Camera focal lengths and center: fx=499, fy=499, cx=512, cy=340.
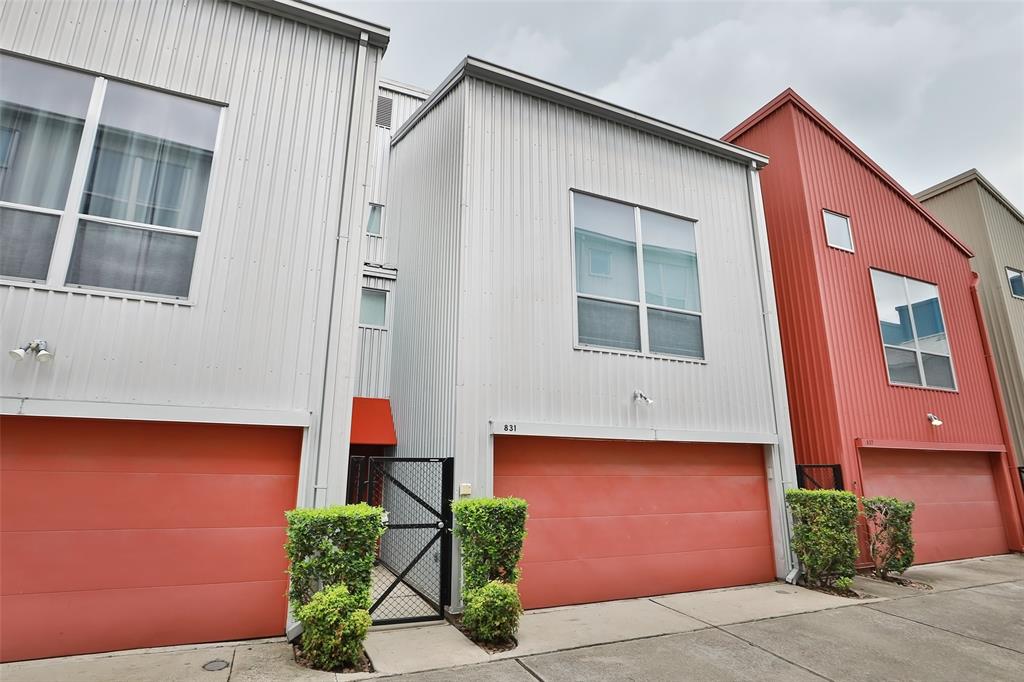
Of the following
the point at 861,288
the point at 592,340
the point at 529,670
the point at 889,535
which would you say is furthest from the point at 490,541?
the point at 861,288

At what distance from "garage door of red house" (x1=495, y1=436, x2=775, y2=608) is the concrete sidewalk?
0.31 meters

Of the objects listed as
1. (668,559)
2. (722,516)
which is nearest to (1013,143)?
(722,516)

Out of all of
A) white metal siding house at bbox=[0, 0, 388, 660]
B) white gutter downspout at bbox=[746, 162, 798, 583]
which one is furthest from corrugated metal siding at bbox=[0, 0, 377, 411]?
white gutter downspout at bbox=[746, 162, 798, 583]

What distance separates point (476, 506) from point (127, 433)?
3.38 m

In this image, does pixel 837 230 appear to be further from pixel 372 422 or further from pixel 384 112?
pixel 384 112

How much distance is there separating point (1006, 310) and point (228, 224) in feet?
55.2

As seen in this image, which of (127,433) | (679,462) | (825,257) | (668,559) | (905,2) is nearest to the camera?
(127,433)

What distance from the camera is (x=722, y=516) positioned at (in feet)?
24.7

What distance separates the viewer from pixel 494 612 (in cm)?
480

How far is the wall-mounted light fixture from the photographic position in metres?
4.32

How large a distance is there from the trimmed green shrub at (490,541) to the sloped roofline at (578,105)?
578 cm

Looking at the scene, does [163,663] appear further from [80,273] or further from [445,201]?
[445,201]

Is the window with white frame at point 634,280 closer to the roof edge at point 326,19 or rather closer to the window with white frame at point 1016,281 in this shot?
the roof edge at point 326,19

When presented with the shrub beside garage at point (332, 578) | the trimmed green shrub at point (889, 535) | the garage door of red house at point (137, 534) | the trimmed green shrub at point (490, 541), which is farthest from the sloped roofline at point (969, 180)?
the garage door of red house at point (137, 534)
